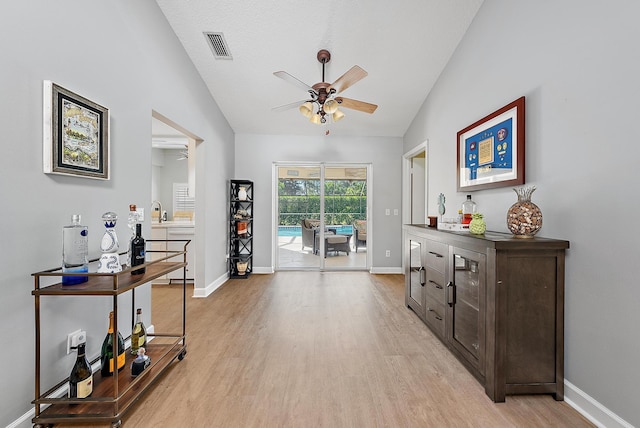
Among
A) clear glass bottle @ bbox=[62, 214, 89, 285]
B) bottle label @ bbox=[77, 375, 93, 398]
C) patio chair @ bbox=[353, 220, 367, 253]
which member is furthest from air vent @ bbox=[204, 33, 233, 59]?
patio chair @ bbox=[353, 220, 367, 253]

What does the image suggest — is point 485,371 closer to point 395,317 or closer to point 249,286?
point 395,317

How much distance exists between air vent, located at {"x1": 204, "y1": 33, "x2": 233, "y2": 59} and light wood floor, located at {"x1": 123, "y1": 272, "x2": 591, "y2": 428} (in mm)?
2946

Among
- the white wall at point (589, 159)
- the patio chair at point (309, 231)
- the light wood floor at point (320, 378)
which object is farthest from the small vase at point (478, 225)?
the patio chair at point (309, 231)

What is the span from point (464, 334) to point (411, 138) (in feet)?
11.1

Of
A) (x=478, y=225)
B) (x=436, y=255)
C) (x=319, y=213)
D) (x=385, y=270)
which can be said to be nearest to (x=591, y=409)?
(x=478, y=225)

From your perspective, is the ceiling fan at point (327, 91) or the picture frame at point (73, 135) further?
the ceiling fan at point (327, 91)

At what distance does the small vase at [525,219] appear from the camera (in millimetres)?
1868

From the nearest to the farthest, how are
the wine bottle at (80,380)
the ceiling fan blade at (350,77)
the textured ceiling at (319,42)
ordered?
the wine bottle at (80,380), the ceiling fan blade at (350,77), the textured ceiling at (319,42)

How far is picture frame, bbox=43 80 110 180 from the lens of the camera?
1.58 metres

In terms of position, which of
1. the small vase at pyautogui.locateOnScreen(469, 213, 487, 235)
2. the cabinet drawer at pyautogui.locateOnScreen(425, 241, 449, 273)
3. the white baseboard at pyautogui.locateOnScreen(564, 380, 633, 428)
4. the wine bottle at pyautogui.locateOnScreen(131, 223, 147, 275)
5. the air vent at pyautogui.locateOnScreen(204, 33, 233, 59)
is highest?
the air vent at pyautogui.locateOnScreen(204, 33, 233, 59)

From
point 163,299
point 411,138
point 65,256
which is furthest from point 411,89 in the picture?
point 163,299

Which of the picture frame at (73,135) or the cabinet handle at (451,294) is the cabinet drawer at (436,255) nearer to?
the cabinet handle at (451,294)

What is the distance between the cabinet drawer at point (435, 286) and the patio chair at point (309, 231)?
284 centimetres

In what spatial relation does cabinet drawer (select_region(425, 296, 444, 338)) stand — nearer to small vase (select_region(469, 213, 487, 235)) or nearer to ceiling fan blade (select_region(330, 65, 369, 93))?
small vase (select_region(469, 213, 487, 235))
